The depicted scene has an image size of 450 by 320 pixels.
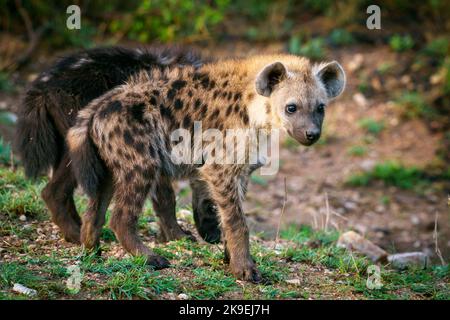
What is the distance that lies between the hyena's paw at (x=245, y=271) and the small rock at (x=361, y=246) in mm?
1477

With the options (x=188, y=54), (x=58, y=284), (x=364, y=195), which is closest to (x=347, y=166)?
(x=364, y=195)

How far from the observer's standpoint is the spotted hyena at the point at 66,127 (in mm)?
5496

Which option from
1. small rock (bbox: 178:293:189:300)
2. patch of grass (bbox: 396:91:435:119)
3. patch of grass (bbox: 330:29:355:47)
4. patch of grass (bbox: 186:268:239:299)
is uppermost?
patch of grass (bbox: 330:29:355:47)

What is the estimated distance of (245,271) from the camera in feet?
15.7

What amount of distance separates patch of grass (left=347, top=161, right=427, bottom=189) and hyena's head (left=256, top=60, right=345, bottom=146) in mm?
4081

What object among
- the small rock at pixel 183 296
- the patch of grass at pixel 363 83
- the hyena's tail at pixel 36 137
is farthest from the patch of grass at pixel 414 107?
the small rock at pixel 183 296

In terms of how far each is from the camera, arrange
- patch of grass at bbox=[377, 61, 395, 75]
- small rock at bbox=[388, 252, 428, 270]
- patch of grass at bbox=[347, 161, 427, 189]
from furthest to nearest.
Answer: patch of grass at bbox=[377, 61, 395, 75] < patch of grass at bbox=[347, 161, 427, 189] < small rock at bbox=[388, 252, 428, 270]

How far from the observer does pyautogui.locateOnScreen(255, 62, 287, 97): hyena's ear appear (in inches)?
195

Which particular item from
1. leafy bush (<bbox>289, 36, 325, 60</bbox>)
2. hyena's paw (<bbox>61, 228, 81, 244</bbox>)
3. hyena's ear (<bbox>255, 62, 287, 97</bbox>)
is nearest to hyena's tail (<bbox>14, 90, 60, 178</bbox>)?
hyena's paw (<bbox>61, 228, 81, 244</bbox>)

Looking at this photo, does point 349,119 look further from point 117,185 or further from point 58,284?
point 58,284

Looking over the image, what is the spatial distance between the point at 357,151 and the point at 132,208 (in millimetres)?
5227

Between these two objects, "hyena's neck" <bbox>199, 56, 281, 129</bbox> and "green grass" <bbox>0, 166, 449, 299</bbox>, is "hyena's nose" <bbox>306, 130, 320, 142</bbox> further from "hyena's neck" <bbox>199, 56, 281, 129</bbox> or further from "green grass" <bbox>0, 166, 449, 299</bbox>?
"green grass" <bbox>0, 166, 449, 299</bbox>

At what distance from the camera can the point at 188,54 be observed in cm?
607

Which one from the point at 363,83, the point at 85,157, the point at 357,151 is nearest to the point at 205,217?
the point at 85,157
